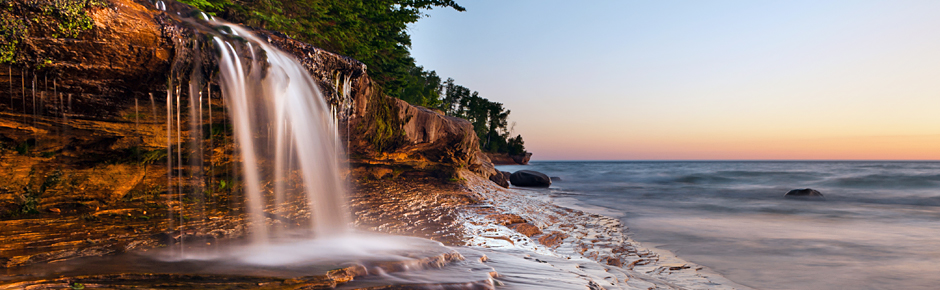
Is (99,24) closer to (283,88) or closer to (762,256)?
(283,88)

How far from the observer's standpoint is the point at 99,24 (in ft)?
13.3

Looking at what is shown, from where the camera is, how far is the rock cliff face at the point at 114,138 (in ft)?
13.9

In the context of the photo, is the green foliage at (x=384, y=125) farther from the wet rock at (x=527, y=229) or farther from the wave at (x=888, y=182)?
the wave at (x=888, y=182)

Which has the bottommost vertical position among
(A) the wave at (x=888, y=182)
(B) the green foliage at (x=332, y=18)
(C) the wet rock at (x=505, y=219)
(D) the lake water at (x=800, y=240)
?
(A) the wave at (x=888, y=182)

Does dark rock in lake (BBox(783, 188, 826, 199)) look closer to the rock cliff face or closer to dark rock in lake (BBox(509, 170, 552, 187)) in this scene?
dark rock in lake (BBox(509, 170, 552, 187))

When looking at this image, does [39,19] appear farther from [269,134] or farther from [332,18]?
[332,18]

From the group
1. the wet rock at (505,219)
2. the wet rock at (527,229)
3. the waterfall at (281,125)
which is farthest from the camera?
the wet rock at (505,219)

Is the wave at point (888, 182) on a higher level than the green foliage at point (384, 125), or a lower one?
lower

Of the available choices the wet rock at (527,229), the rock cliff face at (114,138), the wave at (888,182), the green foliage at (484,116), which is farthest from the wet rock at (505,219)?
the green foliage at (484,116)

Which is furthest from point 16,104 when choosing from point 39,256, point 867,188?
point 867,188

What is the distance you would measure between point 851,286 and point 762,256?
5.08 feet

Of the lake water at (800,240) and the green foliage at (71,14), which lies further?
the lake water at (800,240)

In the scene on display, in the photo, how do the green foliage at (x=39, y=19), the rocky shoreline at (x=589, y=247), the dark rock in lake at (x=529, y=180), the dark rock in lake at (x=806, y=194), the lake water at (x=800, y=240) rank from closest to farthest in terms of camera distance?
the green foliage at (x=39, y=19)
the rocky shoreline at (x=589, y=247)
the lake water at (x=800, y=240)
the dark rock in lake at (x=806, y=194)
the dark rock in lake at (x=529, y=180)

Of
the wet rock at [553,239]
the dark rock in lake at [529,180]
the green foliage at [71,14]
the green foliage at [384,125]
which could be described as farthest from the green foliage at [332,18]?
the dark rock in lake at [529,180]
